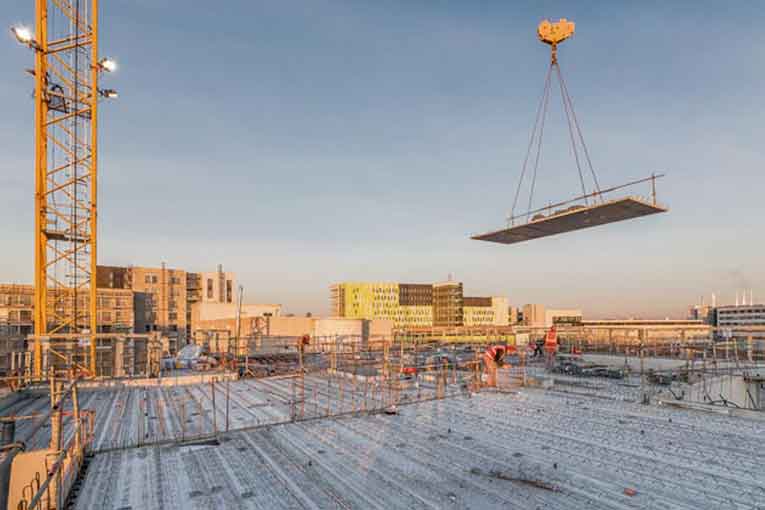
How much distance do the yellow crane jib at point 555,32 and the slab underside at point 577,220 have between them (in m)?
6.55

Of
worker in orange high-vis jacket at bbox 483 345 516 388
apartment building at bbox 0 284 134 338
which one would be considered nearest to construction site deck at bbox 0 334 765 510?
worker in orange high-vis jacket at bbox 483 345 516 388

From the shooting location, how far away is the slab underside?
15.3 meters

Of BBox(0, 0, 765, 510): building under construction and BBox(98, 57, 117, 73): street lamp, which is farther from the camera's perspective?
BBox(98, 57, 117, 73): street lamp

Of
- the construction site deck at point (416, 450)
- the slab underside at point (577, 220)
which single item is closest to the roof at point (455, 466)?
the construction site deck at point (416, 450)

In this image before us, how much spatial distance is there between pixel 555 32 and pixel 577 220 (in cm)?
782

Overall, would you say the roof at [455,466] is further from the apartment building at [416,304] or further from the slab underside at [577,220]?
the apartment building at [416,304]

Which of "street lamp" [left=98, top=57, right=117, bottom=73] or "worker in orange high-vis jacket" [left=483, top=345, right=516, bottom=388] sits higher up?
"street lamp" [left=98, top=57, right=117, bottom=73]

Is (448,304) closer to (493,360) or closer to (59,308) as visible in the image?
(59,308)

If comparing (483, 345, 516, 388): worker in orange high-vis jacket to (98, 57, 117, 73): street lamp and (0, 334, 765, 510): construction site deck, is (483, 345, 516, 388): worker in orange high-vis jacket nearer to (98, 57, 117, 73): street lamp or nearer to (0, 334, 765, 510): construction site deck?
(0, 334, 765, 510): construction site deck

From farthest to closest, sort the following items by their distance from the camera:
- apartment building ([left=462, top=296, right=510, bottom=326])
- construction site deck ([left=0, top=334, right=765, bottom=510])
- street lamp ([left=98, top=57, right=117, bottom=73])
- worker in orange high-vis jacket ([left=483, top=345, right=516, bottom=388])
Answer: apartment building ([left=462, top=296, right=510, bottom=326]), street lamp ([left=98, top=57, right=117, bottom=73]), worker in orange high-vis jacket ([left=483, top=345, right=516, bottom=388]), construction site deck ([left=0, top=334, right=765, bottom=510])

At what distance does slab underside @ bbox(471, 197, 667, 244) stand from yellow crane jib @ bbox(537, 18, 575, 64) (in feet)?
21.5

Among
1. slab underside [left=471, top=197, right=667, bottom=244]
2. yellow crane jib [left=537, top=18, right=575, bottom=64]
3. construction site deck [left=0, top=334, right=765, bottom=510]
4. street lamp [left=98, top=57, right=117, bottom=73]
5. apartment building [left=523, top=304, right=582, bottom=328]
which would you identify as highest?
street lamp [left=98, top=57, right=117, bottom=73]

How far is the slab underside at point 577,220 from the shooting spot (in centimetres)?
1526

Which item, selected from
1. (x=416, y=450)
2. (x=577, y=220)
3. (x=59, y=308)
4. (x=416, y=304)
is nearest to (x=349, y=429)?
(x=416, y=450)
